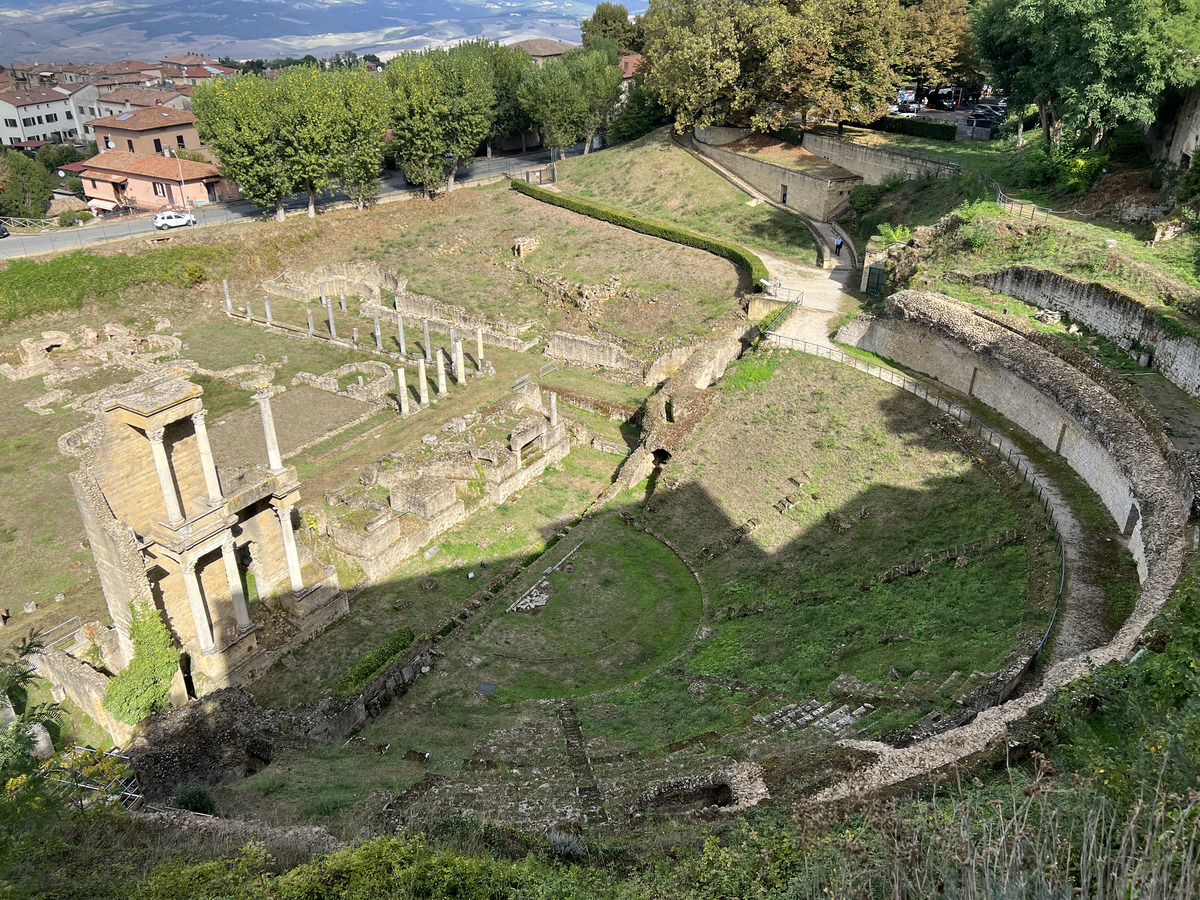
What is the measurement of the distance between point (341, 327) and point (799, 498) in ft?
99.3

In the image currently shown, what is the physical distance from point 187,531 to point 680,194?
1765 inches

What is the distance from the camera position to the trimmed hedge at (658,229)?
45.7 metres

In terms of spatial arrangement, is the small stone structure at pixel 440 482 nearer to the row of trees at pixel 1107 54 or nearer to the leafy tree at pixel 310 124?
the row of trees at pixel 1107 54

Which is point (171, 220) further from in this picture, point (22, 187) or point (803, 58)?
point (803, 58)

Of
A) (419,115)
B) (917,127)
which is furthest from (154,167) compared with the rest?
(917,127)

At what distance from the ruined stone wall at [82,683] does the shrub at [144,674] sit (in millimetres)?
381

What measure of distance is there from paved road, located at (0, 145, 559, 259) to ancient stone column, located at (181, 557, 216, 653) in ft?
128

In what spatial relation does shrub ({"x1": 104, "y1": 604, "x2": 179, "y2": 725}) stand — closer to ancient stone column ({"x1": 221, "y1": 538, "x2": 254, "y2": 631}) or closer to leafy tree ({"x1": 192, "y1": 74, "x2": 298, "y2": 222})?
ancient stone column ({"x1": 221, "y1": 538, "x2": 254, "y2": 631})

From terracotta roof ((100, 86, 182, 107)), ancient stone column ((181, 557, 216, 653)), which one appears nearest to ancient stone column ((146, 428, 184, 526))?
ancient stone column ((181, 557, 216, 653))

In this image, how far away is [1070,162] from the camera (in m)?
37.8

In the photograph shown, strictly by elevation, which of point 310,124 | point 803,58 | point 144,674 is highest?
point 803,58

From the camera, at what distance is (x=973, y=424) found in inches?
1138

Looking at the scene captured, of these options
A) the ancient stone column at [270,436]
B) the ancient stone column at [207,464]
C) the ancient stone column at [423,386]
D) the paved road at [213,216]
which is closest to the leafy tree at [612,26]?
the paved road at [213,216]

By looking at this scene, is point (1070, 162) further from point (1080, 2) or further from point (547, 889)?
point (547, 889)
